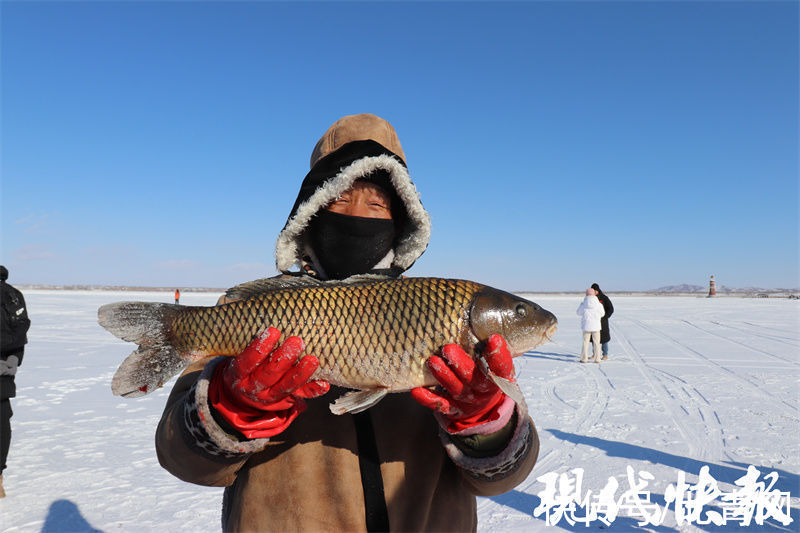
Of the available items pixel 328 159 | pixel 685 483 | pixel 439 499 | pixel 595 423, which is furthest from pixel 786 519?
pixel 328 159

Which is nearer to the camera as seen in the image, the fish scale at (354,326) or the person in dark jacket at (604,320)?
the fish scale at (354,326)

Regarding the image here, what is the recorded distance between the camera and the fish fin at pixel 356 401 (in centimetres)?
182

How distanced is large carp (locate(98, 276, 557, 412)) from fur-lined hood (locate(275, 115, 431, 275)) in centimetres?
43

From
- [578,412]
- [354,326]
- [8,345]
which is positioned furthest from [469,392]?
[578,412]

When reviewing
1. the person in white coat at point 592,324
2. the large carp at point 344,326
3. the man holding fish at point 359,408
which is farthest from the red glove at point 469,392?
the person in white coat at point 592,324

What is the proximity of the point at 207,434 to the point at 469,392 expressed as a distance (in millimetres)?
1014

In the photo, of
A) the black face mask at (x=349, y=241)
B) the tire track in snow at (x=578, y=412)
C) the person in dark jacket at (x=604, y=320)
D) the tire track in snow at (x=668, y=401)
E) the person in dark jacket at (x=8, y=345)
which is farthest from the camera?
the person in dark jacket at (x=604, y=320)

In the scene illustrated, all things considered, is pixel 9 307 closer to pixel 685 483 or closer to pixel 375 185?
pixel 375 185

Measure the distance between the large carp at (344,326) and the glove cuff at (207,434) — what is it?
266 millimetres

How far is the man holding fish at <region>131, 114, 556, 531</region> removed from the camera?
73.0 inches

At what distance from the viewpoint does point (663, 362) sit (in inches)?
432

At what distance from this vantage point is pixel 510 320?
2.21 metres

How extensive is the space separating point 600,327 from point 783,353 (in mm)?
5316

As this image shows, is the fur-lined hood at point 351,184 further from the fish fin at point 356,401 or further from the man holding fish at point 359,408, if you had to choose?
the fish fin at point 356,401
